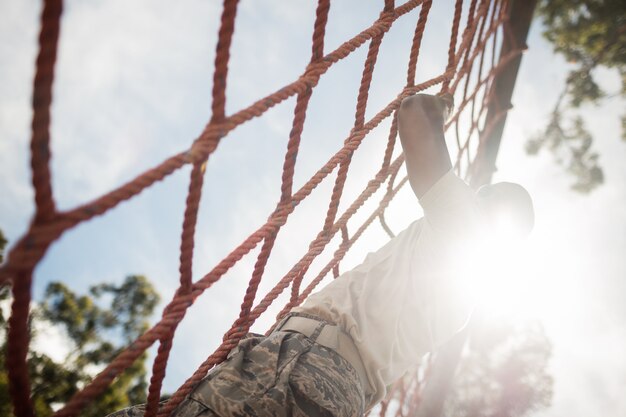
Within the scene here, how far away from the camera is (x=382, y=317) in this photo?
105 centimetres

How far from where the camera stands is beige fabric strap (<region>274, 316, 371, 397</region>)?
98cm

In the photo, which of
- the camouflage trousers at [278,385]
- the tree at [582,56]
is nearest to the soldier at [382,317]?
the camouflage trousers at [278,385]

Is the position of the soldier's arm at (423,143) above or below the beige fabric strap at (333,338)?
above

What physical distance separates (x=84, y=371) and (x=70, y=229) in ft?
36.0

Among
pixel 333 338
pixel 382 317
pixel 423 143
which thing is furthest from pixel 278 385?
pixel 423 143

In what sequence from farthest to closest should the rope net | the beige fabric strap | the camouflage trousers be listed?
the beige fabric strap → the camouflage trousers → the rope net

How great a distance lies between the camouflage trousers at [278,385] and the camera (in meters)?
0.79

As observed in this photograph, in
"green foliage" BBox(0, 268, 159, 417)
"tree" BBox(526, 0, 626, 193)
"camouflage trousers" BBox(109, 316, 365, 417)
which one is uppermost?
"green foliage" BBox(0, 268, 159, 417)

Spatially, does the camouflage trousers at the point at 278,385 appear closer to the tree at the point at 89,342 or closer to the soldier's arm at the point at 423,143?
the soldier's arm at the point at 423,143

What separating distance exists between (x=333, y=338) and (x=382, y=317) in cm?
16

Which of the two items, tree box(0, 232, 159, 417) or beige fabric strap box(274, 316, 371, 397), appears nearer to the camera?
beige fabric strap box(274, 316, 371, 397)

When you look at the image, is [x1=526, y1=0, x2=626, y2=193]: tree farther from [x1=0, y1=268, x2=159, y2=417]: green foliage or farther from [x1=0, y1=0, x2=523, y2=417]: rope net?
[x1=0, y1=268, x2=159, y2=417]: green foliage

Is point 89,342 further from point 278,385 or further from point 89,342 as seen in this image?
point 278,385

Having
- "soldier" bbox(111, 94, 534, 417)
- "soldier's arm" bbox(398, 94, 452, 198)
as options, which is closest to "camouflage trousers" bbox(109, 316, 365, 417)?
"soldier" bbox(111, 94, 534, 417)
